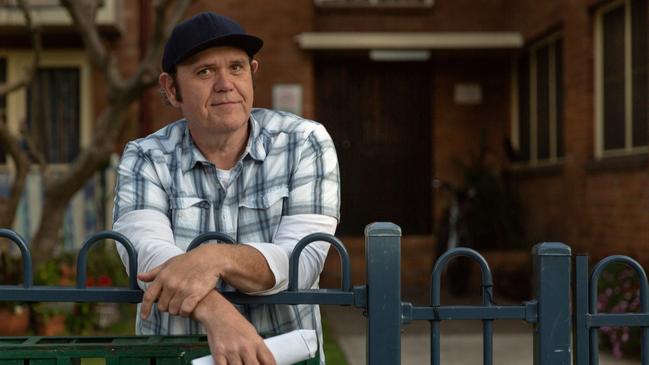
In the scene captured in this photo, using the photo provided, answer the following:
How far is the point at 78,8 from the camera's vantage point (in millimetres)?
7867

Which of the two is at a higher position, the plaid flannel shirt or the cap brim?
the cap brim

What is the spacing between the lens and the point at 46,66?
12562 mm

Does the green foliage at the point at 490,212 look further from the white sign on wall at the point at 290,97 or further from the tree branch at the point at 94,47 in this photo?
the tree branch at the point at 94,47

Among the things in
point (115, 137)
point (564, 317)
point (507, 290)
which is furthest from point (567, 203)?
point (564, 317)

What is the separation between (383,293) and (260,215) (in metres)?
0.45

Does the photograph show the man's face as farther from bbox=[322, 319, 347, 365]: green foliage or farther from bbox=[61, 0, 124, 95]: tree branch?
bbox=[61, 0, 124, 95]: tree branch

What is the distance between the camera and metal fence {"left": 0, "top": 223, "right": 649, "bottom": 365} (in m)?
2.49

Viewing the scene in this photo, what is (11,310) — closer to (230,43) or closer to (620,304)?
(620,304)

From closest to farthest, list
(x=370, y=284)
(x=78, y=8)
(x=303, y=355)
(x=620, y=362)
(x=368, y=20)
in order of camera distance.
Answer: (x=303, y=355), (x=370, y=284), (x=620, y=362), (x=78, y=8), (x=368, y=20)

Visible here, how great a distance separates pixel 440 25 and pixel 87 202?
5.33 m

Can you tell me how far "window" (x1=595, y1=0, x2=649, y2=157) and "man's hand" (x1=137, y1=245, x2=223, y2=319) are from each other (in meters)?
7.38

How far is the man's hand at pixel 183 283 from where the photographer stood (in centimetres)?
229

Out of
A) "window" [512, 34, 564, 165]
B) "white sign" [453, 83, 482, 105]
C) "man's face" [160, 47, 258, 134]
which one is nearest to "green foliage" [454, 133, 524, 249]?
"window" [512, 34, 564, 165]

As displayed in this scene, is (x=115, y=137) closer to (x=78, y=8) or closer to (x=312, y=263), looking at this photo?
(x=78, y=8)
